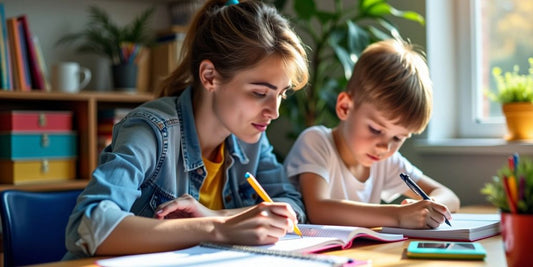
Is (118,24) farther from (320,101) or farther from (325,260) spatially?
(325,260)

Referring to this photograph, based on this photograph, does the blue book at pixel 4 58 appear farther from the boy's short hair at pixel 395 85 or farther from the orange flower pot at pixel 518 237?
the orange flower pot at pixel 518 237

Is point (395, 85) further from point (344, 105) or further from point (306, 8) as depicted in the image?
point (306, 8)

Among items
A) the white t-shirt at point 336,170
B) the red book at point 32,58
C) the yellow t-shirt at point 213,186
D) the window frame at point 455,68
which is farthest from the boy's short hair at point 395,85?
the red book at point 32,58

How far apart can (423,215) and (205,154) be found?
52cm

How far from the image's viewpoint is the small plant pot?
6.80 ft

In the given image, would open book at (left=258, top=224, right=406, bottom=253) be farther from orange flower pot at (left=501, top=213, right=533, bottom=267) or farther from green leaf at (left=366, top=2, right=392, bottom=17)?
green leaf at (left=366, top=2, right=392, bottom=17)

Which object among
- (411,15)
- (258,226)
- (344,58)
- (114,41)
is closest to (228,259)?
(258,226)

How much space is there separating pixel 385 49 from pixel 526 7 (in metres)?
0.97

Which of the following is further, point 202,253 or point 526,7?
point 526,7

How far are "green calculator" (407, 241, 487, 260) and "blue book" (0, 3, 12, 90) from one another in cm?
190

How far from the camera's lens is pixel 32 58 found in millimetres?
2510

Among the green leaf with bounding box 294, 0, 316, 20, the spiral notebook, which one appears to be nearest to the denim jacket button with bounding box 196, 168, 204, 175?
the spiral notebook

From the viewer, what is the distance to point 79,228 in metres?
1.03

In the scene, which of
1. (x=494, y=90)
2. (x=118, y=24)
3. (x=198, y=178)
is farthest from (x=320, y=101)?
(x=198, y=178)
